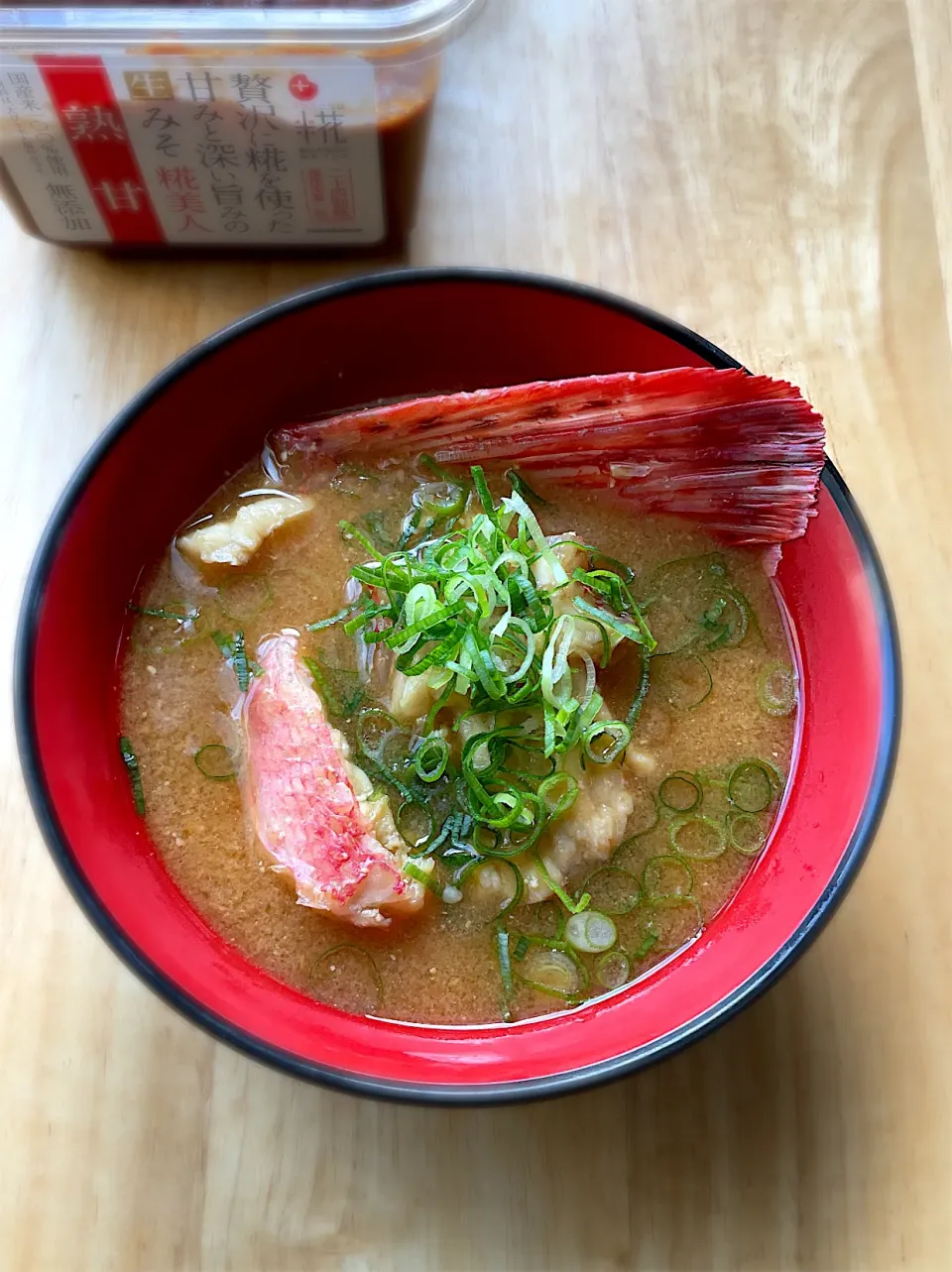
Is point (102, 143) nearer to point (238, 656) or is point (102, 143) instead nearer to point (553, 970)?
point (238, 656)

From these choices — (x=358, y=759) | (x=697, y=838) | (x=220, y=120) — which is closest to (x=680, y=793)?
(x=697, y=838)

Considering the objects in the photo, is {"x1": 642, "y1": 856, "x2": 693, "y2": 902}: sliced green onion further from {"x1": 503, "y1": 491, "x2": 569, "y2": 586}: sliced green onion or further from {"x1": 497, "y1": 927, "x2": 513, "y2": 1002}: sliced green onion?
{"x1": 503, "y1": 491, "x2": 569, "y2": 586}: sliced green onion

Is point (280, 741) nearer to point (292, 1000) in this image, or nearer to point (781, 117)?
point (292, 1000)

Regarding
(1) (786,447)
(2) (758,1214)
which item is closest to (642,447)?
(1) (786,447)

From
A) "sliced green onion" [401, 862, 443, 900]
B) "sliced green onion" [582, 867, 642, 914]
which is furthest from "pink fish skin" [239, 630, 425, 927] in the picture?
"sliced green onion" [582, 867, 642, 914]

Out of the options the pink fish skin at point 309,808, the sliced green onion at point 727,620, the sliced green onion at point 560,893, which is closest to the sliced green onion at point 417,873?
the pink fish skin at point 309,808

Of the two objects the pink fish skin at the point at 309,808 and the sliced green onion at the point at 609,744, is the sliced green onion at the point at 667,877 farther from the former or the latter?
the pink fish skin at the point at 309,808
